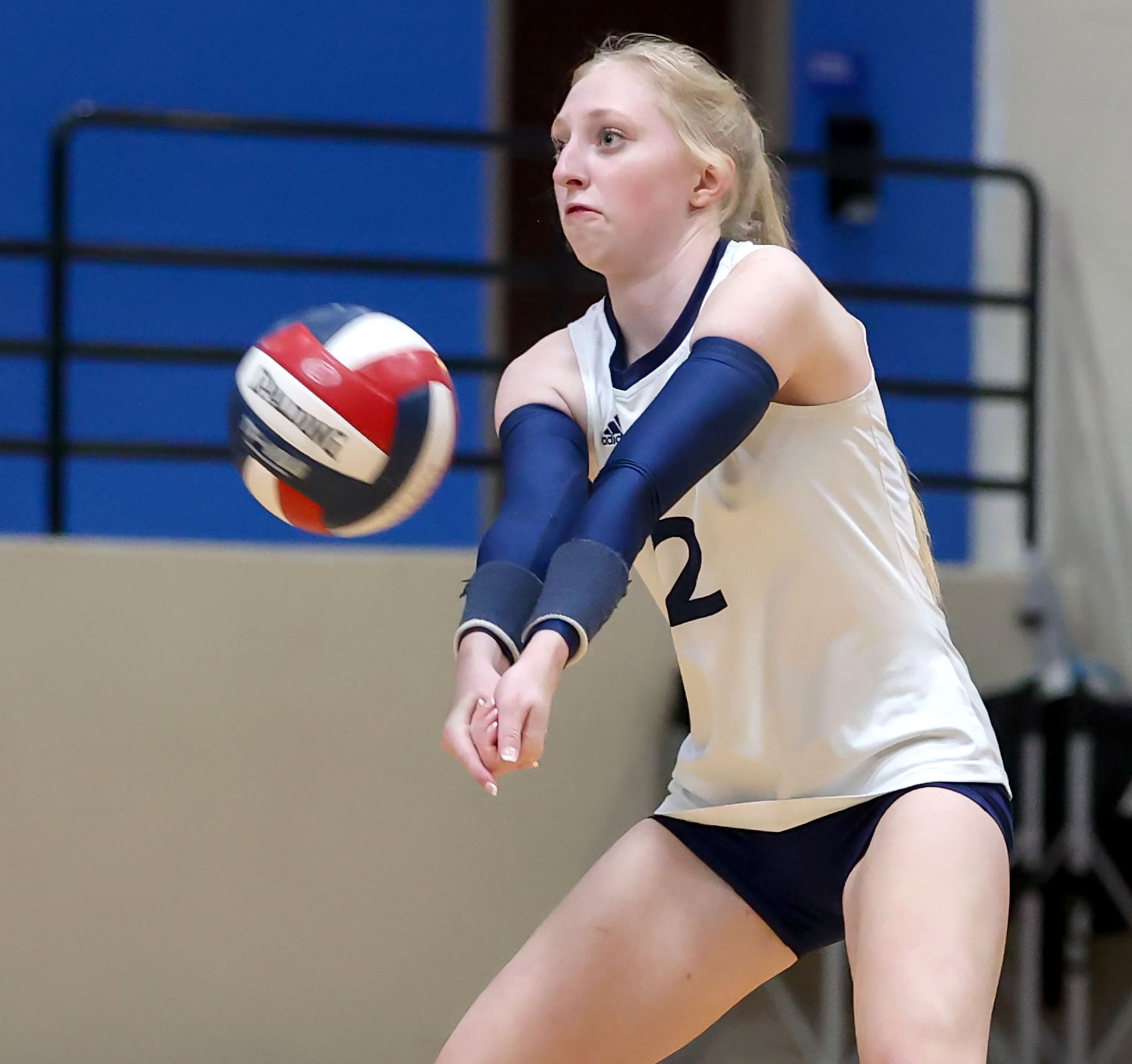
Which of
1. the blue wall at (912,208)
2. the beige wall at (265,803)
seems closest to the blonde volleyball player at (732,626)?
the beige wall at (265,803)

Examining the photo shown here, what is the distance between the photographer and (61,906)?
13.3ft

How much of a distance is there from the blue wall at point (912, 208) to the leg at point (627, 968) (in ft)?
13.3

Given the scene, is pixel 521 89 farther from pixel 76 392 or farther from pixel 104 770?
pixel 104 770

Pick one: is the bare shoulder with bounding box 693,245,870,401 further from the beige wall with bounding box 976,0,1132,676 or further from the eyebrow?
the beige wall with bounding box 976,0,1132,676

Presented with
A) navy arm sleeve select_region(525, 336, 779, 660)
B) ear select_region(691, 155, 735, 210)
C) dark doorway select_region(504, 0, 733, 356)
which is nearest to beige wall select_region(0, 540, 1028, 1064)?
dark doorway select_region(504, 0, 733, 356)

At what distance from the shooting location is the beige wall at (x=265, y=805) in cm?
407

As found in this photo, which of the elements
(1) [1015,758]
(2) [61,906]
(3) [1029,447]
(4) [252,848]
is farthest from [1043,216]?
(2) [61,906]

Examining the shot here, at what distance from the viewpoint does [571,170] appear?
6.10ft

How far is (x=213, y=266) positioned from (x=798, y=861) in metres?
2.81

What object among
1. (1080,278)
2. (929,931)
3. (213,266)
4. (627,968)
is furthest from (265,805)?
(1080,278)

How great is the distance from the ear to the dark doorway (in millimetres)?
4181

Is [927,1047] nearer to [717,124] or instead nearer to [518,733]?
[518,733]

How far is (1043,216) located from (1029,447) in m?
0.80

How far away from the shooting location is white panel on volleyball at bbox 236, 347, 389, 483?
1826 millimetres
